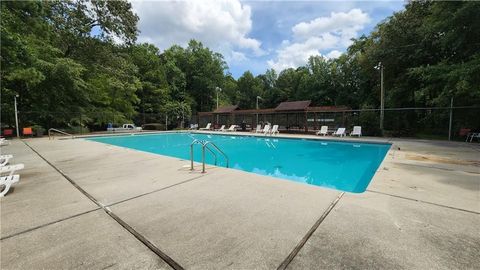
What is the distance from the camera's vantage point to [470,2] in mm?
7641

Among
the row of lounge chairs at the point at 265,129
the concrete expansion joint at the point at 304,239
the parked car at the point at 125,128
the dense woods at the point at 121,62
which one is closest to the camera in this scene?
the concrete expansion joint at the point at 304,239

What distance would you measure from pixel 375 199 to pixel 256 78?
3939 cm

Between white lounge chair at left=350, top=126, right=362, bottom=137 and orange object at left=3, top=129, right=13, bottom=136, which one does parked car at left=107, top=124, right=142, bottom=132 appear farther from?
white lounge chair at left=350, top=126, right=362, bottom=137

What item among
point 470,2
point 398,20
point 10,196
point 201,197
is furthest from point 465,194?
point 398,20

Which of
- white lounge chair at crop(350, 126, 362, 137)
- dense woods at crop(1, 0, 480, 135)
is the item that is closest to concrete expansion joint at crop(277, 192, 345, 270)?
dense woods at crop(1, 0, 480, 135)

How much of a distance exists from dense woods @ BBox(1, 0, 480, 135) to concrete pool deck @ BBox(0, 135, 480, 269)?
4391mm

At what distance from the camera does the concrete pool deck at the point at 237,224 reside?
1635 millimetres

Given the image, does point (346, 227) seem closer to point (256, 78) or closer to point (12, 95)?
point (12, 95)

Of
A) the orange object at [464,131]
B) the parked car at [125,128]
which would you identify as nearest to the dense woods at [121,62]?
the orange object at [464,131]

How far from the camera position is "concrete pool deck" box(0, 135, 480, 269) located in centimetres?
163

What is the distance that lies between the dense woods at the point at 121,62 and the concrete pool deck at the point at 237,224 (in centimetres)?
439

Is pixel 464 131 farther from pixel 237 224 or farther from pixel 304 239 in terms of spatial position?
pixel 237 224

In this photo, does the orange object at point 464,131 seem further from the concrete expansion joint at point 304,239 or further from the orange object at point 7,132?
the orange object at point 7,132

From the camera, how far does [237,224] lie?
2.18 metres
